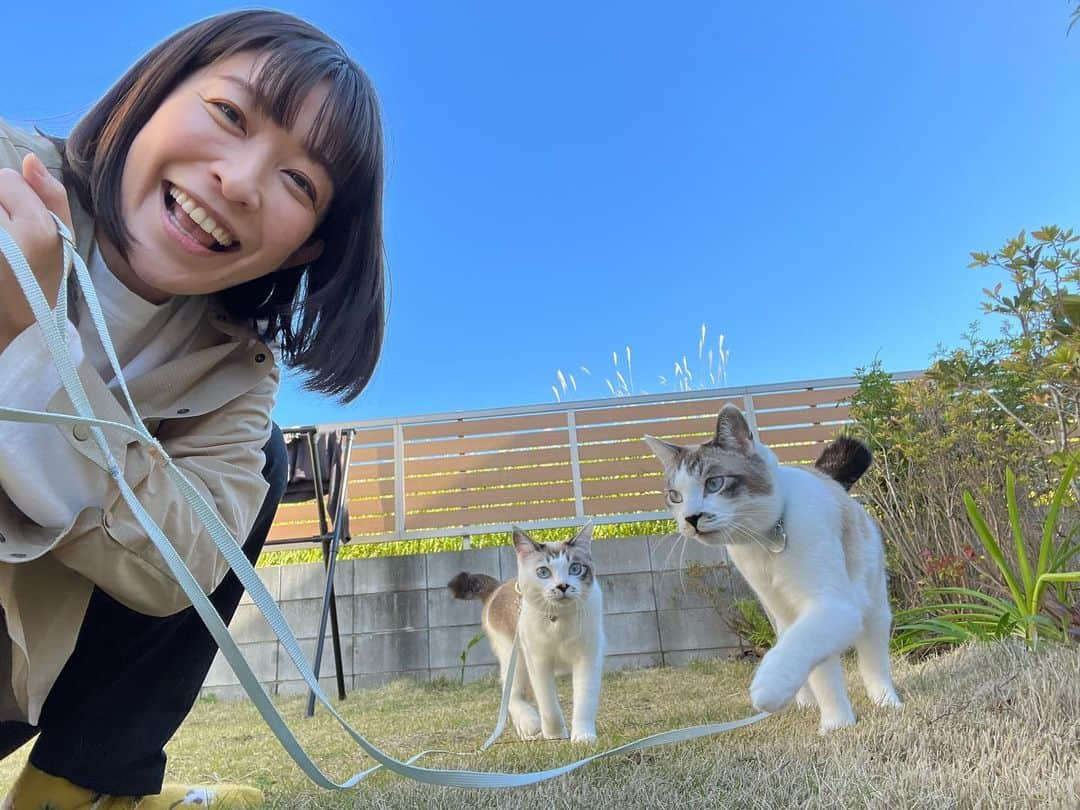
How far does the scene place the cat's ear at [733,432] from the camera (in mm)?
1933

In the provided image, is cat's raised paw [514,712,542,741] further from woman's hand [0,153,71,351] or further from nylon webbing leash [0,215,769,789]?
woman's hand [0,153,71,351]

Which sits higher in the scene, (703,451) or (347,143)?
(347,143)

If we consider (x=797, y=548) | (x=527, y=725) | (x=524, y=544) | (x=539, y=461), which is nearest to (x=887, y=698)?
(x=797, y=548)

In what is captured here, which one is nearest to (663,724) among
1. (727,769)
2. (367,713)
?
(727,769)

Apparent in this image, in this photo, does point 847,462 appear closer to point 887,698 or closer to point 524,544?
point 887,698

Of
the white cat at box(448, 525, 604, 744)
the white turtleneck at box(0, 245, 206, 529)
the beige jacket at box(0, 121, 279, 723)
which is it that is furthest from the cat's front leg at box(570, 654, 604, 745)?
the white turtleneck at box(0, 245, 206, 529)

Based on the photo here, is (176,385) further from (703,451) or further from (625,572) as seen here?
(625,572)

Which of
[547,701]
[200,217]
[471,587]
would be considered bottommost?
[547,701]

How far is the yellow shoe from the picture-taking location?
1240mm

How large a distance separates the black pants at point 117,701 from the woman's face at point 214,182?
0.70m

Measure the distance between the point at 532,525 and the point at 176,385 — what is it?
4.12 meters

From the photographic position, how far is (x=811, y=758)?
1.21m

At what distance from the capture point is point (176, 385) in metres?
1.14

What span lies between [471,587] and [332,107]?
9.66 feet
